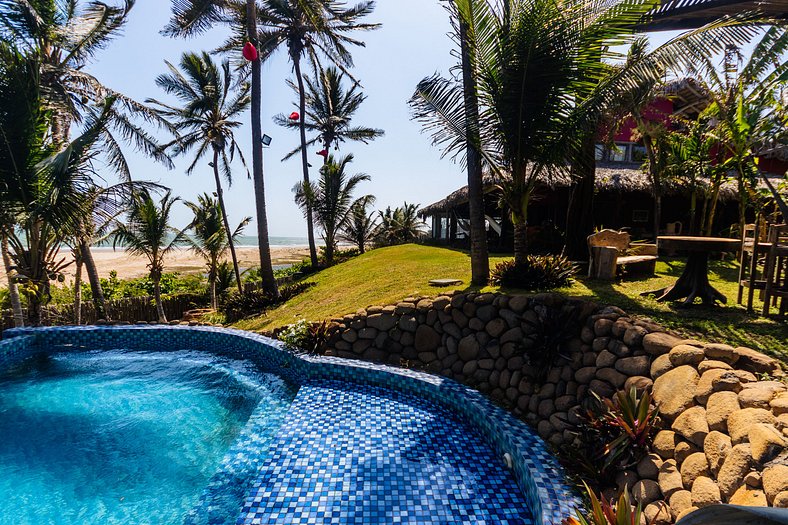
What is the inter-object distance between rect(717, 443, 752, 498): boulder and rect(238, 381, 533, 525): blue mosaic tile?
1551 millimetres

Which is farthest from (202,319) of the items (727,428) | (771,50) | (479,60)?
(771,50)

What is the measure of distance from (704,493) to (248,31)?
1385cm

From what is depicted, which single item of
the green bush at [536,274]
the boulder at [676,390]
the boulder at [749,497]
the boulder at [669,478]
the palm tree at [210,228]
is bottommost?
the boulder at [669,478]

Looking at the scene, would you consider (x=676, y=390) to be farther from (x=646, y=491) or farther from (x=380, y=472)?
(x=380, y=472)

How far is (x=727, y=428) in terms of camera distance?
2.77 m

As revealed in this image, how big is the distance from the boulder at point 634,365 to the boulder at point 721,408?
2.65 ft

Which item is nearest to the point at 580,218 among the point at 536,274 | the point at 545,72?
the point at 536,274

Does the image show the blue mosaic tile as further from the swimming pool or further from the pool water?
the pool water

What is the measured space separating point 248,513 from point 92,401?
4756 millimetres

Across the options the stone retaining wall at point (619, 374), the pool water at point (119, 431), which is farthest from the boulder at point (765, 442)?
the pool water at point (119, 431)

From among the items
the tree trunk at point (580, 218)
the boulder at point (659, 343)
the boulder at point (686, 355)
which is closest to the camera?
the boulder at point (686, 355)

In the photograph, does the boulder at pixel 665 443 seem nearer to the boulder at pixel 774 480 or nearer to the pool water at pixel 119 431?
the boulder at pixel 774 480

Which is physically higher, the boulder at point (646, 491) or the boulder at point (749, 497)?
the boulder at point (749, 497)

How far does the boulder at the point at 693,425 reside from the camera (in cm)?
292
